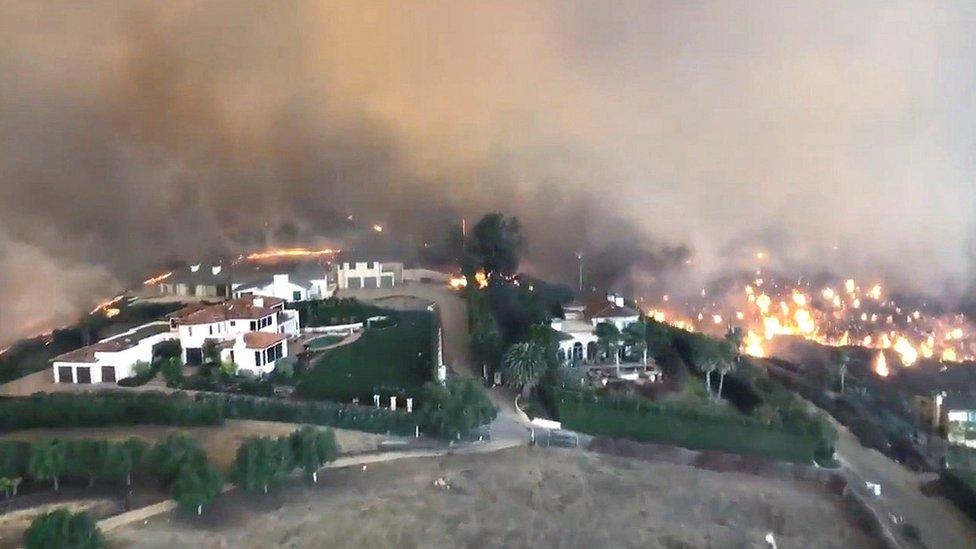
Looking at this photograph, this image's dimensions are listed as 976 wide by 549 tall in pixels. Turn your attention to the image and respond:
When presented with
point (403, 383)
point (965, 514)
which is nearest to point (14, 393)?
point (403, 383)

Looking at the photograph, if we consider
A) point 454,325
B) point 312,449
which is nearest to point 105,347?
point 312,449

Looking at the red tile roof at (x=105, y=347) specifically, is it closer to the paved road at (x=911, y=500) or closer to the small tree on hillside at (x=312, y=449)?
the small tree on hillside at (x=312, y=449)

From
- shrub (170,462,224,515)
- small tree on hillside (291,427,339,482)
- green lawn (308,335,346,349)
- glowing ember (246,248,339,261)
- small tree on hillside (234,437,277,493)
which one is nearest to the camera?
shrub (170,462,224,515)

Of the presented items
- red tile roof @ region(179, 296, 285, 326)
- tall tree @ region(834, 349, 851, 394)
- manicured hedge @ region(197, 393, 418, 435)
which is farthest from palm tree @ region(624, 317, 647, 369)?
red tile roof @ region(179, 296, 285, 326)

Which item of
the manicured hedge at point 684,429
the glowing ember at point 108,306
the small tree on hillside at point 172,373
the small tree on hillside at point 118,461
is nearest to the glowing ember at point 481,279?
the manicured hedge at point 684,429

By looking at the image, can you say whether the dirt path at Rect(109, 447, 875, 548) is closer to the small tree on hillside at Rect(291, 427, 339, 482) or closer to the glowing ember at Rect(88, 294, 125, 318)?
the small tree on hillside at Rect(291, 427, 339, 482)

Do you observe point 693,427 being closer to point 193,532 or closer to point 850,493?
point 850,493

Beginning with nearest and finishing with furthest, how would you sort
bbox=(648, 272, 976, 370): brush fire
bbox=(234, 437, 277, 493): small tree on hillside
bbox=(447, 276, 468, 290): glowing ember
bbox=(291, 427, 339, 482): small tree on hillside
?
bbox=(234, 437, 277, 493): small tree on hillside < bbox=(291, 427, 339, 482): small tree on hillside < bbox=(447, 276, 468, 290): glowing ember < bbox=(648, 272, 976, 370): brush fire
